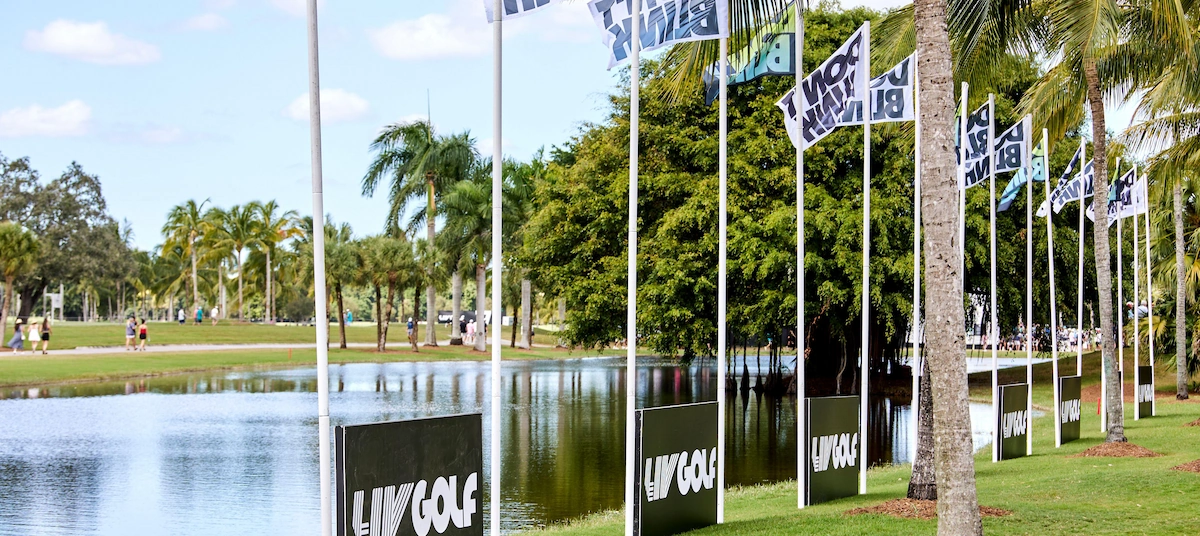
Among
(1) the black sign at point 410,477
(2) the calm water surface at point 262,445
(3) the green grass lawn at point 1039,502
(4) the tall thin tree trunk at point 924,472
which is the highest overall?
(1) the black sign at point 410,477

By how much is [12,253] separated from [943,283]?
2130 inches

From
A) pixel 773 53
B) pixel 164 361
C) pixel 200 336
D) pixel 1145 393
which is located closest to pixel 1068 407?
pixel 1145 393

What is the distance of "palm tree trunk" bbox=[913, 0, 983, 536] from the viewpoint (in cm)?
1021

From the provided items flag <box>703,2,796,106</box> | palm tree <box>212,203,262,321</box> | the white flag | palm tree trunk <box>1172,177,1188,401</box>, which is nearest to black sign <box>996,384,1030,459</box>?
the white flag

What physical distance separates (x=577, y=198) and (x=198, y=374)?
53.0 ft

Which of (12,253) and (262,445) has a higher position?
(12,253)

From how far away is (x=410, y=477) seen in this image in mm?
8906

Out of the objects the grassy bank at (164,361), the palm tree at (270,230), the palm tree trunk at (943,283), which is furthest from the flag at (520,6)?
the palm tree at (270,230)

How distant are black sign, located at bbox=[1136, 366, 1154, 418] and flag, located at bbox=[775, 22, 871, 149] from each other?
16.8 m

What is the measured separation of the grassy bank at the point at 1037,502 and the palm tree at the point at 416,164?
144ft

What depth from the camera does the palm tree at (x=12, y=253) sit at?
54.9 meters

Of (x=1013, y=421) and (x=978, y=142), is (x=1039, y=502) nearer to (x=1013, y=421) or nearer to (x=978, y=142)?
(x=1013, y=421)

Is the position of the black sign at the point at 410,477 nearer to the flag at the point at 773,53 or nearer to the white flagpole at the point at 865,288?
the white flagpole at the point at 865,288

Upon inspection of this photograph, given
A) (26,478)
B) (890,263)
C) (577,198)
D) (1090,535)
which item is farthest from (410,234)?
(1090,535)
